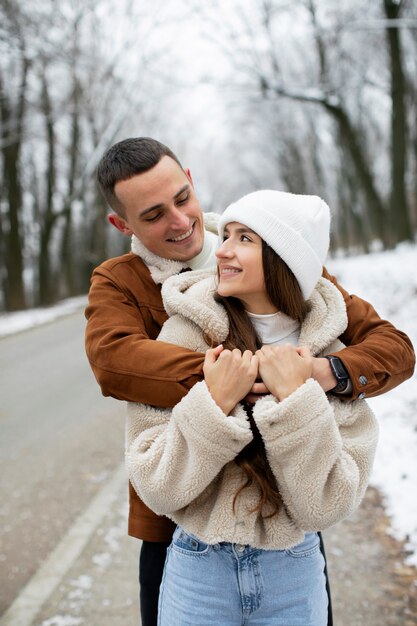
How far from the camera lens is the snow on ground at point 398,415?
417cm

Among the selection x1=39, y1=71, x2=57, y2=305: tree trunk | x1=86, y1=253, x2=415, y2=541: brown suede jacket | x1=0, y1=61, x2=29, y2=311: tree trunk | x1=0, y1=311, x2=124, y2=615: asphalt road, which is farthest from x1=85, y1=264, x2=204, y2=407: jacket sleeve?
x1=39, y1=71, x2=57, y2=305: tree trunk

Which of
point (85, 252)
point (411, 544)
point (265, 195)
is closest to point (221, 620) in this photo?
point (265, 195)

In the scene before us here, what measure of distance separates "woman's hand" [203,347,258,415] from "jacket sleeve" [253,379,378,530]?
0.07 meters

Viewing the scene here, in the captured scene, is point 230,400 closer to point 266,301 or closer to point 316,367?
point 316,367

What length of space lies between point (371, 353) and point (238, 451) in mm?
563

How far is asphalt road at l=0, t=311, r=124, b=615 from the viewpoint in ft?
14.0

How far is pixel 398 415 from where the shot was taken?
19.2 feet

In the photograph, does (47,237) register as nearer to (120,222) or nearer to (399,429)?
(399,429)

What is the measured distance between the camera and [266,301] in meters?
1.84

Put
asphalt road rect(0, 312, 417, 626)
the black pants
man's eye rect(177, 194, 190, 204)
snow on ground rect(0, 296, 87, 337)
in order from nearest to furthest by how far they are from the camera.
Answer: the black pants < man's eye rect(177, 194, 190, 204) < asphalt road rect(0, 312, 417, 626) < snow on ground rect(0, 296, 87, 337)

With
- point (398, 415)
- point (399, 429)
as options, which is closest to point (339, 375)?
point (399, 429)

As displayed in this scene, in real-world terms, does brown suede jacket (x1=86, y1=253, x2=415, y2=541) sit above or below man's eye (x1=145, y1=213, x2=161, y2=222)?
below

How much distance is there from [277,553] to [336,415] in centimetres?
44

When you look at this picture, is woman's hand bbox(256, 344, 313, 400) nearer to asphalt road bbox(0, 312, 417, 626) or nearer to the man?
the man
